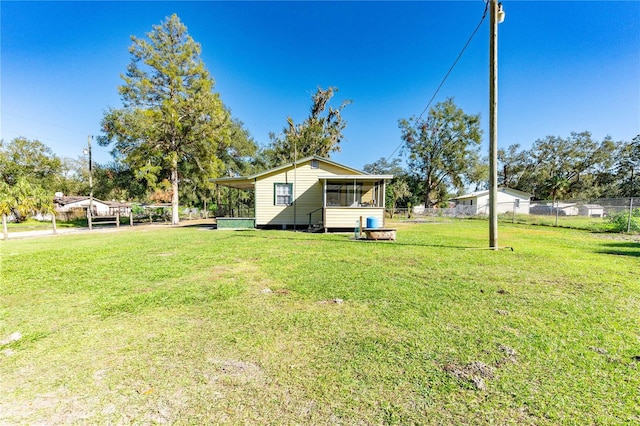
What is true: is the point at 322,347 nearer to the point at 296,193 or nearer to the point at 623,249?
the point at 623,249

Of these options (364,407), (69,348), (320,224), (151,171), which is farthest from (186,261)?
(151,171)

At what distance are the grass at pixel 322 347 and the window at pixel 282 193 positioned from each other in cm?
920

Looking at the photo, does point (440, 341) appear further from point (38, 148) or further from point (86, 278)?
point (38, 148)

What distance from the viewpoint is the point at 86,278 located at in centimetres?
469

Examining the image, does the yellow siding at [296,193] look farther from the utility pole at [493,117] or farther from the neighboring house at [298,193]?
the utility pole at [493,117]

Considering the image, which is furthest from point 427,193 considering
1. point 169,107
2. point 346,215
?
point 169,107

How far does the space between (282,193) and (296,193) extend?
30.1 inches

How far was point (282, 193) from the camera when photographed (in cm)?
1401

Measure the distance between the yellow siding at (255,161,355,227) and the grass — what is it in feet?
30.0

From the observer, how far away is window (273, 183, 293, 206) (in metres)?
14.0

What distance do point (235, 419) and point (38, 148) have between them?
141 ft

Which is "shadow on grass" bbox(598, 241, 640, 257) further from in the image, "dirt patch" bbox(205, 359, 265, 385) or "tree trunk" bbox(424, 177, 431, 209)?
"tree trunk" bbox(424, 177, 431, 209)

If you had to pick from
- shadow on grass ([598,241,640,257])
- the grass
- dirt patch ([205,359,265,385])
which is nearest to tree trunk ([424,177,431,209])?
shadow on grass ([598,241,640,257])

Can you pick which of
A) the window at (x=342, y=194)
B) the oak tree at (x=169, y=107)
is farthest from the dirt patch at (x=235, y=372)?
the oak tree at (x=169, y=107)
